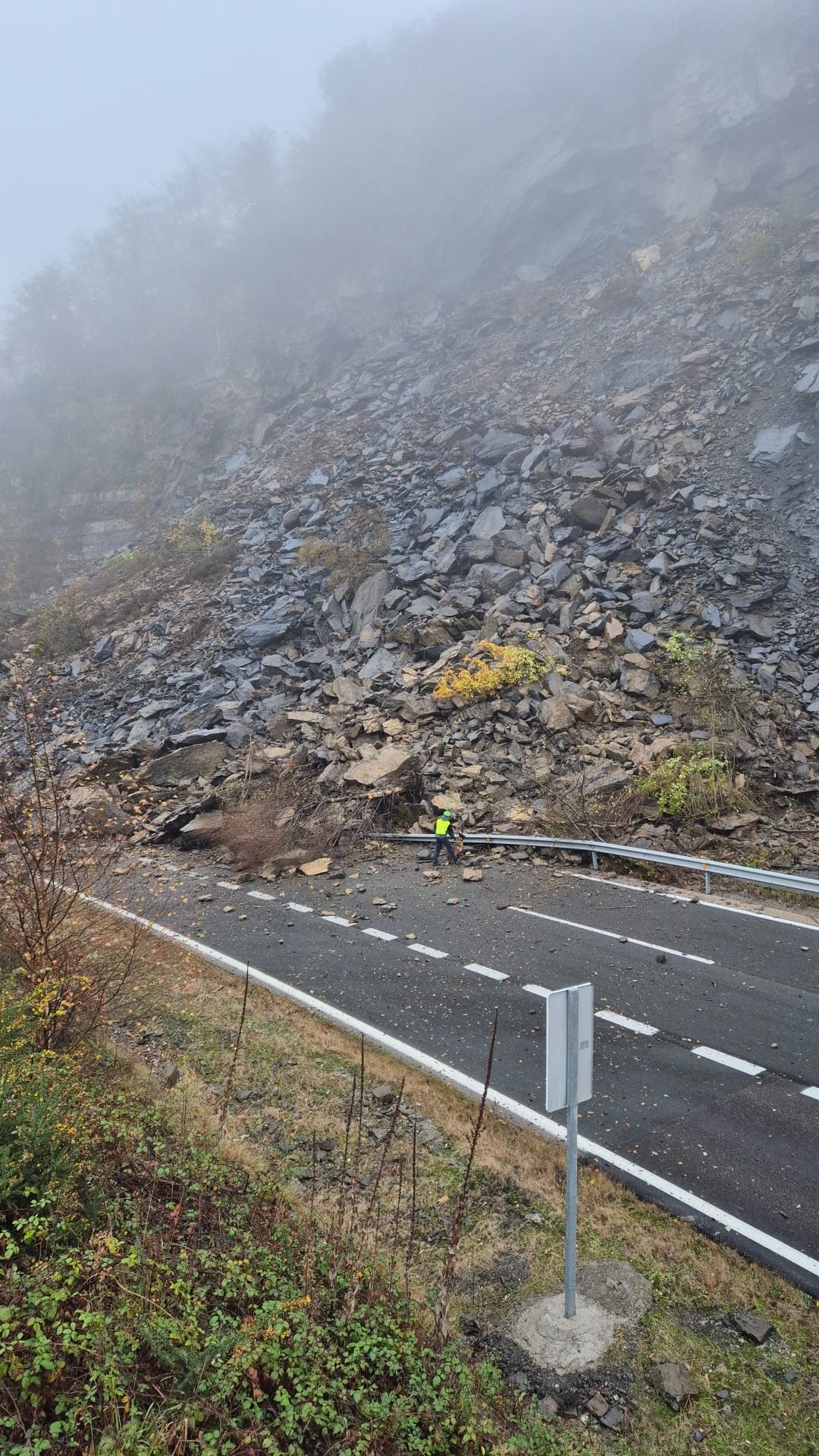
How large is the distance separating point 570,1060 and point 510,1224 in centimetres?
196

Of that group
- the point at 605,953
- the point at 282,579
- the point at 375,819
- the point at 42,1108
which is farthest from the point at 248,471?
the point at 42,1108

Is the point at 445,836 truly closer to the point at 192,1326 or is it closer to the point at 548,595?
the point at 548,595

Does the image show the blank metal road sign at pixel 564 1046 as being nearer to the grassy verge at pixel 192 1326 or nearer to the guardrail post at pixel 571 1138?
the guardrail post at pixel 571 1138

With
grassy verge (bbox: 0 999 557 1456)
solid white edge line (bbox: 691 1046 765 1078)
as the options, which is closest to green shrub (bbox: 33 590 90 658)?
grassy verge (bbox: 0 999 557 1456)

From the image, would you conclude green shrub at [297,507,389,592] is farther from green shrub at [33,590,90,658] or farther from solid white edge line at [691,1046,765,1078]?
solid white edge line at [691,1046,765,1078]

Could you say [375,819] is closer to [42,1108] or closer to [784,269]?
[42,1108]

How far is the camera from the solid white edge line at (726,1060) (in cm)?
700

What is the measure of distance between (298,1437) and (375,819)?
12.1 meters

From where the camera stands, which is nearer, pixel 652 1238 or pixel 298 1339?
pixel 298 1339

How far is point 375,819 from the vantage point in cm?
1538

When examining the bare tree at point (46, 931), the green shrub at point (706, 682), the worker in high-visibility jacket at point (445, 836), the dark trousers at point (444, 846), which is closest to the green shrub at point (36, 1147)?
the bare tree at point (46, 931)

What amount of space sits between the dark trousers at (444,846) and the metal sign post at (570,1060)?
9110 mm

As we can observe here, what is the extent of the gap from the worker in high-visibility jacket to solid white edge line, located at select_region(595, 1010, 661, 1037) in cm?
557

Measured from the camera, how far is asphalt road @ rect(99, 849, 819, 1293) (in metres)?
5.82
